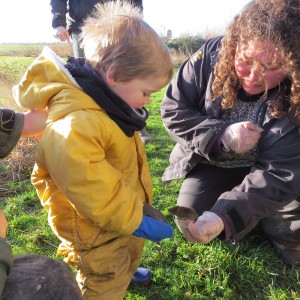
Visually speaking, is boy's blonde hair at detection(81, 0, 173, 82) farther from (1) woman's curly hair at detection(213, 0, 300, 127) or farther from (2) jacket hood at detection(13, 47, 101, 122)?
(1) woman's curly hair at detection(213, 0, 300, 127)

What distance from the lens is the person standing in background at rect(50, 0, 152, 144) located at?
3736mm

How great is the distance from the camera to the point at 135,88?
1.59 meters

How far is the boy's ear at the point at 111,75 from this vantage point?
1.54m

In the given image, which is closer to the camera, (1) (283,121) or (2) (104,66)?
(2) (104,66)

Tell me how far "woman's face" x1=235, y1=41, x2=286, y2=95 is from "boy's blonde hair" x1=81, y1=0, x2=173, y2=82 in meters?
0.58

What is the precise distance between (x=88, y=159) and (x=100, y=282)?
68 cm

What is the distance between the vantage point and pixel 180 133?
2461mm

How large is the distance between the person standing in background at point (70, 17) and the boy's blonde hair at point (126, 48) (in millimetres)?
2320

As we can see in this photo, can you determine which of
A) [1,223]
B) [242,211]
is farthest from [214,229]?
[1,223]

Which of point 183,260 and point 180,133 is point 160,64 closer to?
point 180,133

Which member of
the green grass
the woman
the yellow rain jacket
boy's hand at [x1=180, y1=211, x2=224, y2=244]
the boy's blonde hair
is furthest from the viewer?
the green grass

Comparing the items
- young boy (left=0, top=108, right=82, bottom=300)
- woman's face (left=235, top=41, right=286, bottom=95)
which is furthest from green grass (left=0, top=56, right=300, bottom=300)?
woman's face (left=235, top=41, right=286, bottom=95)

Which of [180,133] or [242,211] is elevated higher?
[180,133]

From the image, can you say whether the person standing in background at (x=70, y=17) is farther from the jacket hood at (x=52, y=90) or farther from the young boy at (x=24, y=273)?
the young boy at (x=24, y=273)
